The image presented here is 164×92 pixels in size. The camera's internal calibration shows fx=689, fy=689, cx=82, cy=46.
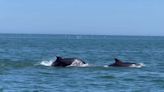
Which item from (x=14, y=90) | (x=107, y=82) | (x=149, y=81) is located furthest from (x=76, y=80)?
(x=14, y=90)

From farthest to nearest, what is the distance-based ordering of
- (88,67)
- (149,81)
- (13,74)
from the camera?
1. (88,67)
2. (13,74)
3. (149,81)

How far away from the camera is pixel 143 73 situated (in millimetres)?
47812

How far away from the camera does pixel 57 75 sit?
44.9 m

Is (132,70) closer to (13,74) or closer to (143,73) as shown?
(143,73)

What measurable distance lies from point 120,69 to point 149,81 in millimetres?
8761

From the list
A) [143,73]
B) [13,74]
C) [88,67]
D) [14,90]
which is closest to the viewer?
[14,90]

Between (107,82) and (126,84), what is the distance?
5.41 ft

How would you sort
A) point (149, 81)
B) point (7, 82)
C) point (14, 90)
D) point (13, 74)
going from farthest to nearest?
point (13, 74)
point (149, 81)
point (7, 82)
point (14, 90)

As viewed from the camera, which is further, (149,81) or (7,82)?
(149,81)

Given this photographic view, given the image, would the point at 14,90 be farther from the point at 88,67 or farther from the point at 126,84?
the point at 88,67

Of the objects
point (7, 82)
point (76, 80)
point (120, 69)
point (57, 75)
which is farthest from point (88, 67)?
point (7, 82)

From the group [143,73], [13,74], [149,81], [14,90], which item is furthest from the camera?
[143,73]

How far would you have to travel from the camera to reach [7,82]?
3884cm

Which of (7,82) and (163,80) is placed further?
(163,80)
